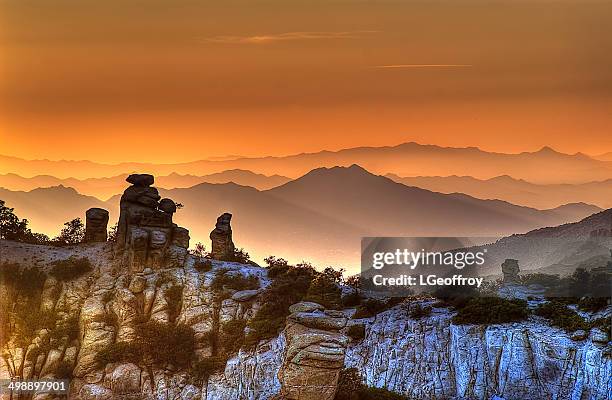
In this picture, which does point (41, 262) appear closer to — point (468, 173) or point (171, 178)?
point (171, 178)

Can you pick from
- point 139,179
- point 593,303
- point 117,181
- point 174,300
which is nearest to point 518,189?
point 117,181

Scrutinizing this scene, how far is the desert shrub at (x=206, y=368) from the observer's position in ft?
225

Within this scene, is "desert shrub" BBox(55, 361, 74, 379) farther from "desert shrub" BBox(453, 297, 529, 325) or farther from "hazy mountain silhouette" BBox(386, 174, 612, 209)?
"hazy mountain silhouette" BBox(386, 174, 612, 209)

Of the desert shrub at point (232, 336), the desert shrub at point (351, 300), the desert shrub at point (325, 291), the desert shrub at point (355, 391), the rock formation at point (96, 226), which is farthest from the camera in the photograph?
the rock formation at point (96, 226)

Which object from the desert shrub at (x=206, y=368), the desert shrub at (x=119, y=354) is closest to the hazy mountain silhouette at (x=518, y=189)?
the desert shrub at (x=206, y=368)

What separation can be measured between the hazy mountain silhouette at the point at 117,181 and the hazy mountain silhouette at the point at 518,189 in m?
12.7

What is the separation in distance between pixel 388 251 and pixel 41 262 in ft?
89.7

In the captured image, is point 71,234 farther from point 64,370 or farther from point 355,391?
point 355,391

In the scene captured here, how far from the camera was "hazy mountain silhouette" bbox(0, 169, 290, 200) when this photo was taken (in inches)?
3802

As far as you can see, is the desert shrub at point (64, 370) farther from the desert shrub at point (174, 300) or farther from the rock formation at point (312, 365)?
the rock formation at point (312, 365)

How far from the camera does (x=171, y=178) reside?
101 metres

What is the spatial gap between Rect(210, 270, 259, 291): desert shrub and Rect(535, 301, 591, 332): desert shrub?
66.7 ft

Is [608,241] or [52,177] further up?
[52,177]

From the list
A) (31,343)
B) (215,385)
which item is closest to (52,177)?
(31,343)
